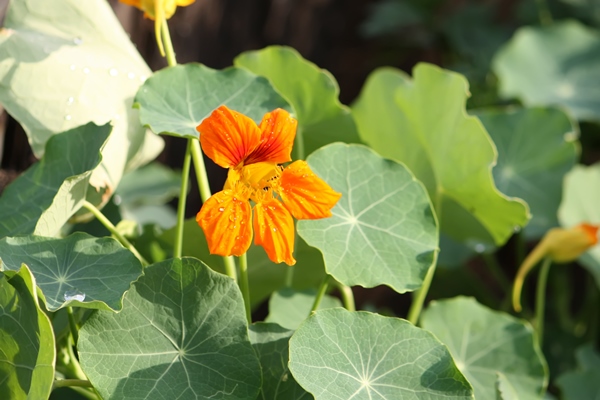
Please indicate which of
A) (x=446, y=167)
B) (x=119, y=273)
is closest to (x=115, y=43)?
(x=119, y=273)

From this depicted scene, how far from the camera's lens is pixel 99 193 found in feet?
2.49

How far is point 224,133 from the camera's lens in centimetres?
58

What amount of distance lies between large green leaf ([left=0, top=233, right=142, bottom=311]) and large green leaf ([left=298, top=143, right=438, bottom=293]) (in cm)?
18

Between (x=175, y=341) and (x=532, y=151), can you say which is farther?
(x=532, y=151)

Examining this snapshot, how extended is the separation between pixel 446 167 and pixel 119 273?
48cm

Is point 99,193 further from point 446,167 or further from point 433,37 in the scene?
point 433,37

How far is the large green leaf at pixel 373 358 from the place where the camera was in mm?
593

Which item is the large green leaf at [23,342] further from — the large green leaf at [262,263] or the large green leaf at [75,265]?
the large green leaf at [262,263]

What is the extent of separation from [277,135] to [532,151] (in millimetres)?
→ 679

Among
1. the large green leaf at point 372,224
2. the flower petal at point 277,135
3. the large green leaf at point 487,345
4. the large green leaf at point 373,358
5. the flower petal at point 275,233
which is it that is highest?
the flower petal at point 277,135

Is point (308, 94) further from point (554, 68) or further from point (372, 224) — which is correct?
point (554, 68)

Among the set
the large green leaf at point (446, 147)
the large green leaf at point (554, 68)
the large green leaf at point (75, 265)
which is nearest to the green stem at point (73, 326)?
the large green leaf at point (75, 265)

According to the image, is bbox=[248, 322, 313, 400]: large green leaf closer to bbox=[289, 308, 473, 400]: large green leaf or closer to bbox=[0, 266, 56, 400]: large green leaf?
bbox=[289, 308, 473, 400]: large green leaf

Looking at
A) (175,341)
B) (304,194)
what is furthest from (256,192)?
(175,341)
